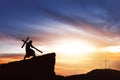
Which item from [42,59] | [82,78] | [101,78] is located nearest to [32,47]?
[42,59]

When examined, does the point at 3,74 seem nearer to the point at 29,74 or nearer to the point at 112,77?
the point at 29,74

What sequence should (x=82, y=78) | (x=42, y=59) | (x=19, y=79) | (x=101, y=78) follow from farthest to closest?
(x=101, y=78) → (x=82, y=78) → (x=42, y=59) → (x=19, y=79)

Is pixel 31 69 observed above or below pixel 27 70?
above

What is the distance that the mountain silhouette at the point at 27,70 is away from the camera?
2509cm

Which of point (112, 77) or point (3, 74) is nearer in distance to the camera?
point (3, 74)

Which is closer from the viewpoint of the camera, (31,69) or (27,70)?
(27,70)

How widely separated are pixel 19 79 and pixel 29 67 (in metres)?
1.78

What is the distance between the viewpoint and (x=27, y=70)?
83.1 feet

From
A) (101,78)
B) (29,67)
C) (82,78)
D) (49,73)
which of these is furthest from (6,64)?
(101,78)

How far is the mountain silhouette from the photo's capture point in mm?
25094

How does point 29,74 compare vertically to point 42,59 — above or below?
below

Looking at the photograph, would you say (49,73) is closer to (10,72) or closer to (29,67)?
(29,67)

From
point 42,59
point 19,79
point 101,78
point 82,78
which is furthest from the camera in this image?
point 101,78

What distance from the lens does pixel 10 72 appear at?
2525 centimetres
